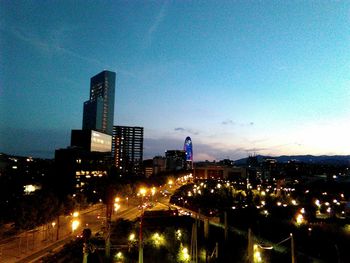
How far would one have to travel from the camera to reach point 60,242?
2238 cm

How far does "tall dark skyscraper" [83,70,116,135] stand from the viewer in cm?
16650

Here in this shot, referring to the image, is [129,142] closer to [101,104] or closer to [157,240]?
[101,104]

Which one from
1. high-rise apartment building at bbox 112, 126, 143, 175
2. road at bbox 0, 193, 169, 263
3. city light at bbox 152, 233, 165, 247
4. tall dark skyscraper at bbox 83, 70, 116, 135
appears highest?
tall dark skyscraper at bbox 83, 70, 116, 135

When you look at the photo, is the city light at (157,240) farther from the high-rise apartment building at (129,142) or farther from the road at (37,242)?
the high-rise apartment building at (129,142)

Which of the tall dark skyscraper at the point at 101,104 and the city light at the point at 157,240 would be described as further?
the tall dark skyscraper at the point at 101,104

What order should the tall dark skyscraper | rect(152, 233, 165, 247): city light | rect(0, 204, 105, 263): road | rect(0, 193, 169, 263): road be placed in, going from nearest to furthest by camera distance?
rect(0, 193, 169, 263): road
rect(0, 204, 105, 263): road
rect(152, 233, 165, 247): city light
the tall dark skyscraper

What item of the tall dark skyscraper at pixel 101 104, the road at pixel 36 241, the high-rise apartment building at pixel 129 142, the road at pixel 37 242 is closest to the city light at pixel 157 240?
the road at pixel 37 242

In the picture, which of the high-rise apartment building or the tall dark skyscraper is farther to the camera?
the tall dark skyscraper

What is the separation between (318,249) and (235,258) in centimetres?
574

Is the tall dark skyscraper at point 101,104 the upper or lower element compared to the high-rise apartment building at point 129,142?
upper

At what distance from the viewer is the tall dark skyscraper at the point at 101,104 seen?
16650 cm

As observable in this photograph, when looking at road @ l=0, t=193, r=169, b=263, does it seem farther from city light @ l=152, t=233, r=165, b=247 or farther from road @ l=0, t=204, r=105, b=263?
city light @ l=152, t=233, r=165, b=247

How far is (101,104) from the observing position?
557 feet

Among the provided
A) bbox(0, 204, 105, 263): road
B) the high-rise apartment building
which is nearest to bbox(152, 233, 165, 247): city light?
bbox(0, 204, 105, 263): road
